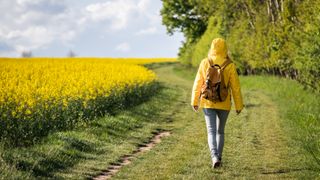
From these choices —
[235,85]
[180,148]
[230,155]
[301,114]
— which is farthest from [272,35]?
[235,85]

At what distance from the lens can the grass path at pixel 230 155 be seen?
1015 cm

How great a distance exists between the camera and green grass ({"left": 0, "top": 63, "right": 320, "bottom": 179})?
10.2 metres

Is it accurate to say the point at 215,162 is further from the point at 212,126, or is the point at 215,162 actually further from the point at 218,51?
the point at 218,51

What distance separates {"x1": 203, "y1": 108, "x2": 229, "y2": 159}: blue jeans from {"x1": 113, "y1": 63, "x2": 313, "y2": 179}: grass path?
439 millimetres

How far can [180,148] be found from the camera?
42.1ft

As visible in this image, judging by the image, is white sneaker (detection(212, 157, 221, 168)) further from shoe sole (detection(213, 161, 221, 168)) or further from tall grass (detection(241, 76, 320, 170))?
tall grass (detection(241, 76, 320, 170))

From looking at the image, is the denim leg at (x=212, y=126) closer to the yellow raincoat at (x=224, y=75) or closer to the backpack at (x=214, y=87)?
the yellow raincoat at (x=224, y=75)

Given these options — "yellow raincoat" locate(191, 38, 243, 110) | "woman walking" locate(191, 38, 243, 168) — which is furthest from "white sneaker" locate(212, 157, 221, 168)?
"yellow raincoat" locate(191, 38, 243, 110)

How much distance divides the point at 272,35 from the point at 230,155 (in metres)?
18.4

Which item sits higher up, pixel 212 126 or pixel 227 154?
pixel 212 126

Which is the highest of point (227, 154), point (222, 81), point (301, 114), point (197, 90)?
point (222, 81)

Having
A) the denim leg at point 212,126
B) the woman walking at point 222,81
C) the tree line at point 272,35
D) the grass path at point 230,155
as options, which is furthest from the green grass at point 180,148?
the tree line at point 272,35

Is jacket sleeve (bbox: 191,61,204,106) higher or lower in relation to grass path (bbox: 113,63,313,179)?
higher

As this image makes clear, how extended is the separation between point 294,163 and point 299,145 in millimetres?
1829
